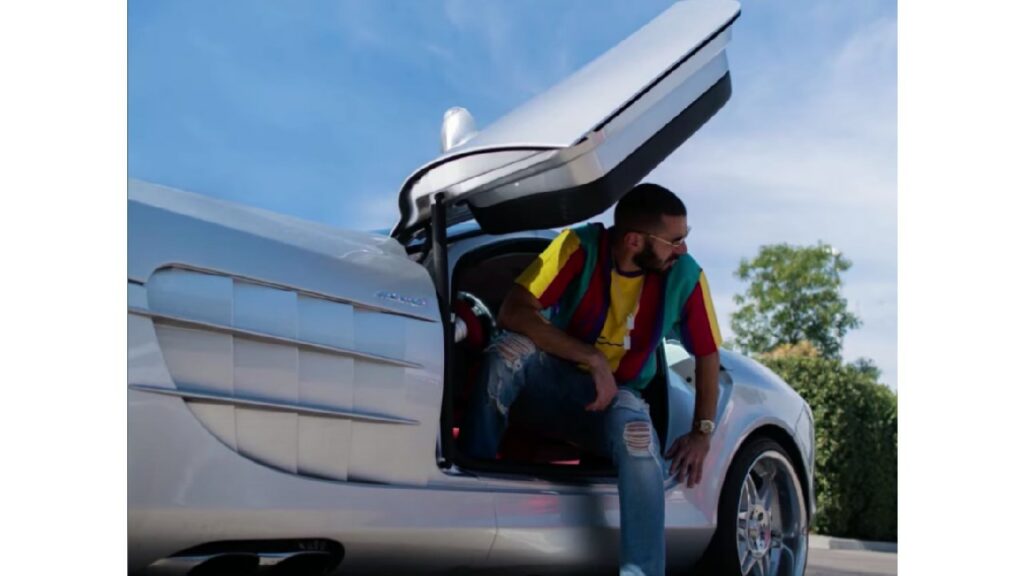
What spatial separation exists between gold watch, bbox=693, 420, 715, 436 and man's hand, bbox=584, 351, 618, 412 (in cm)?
41

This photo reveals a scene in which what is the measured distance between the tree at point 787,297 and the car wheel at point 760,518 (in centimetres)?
1076

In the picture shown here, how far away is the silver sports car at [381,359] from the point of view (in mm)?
1881

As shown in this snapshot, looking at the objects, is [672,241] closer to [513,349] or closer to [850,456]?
[513,349]

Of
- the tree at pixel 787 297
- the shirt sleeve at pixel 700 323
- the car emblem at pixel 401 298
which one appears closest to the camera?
the car emblem at pixel 401 298

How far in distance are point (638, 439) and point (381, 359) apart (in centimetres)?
79

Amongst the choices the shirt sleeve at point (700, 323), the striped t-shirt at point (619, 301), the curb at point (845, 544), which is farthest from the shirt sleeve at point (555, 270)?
the curb at point (845, 544)

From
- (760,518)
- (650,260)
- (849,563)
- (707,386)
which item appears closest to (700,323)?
(707,386)

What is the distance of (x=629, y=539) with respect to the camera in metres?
2.53

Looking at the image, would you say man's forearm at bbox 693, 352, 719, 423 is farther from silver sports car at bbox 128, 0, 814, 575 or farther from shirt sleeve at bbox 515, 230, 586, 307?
shirt sleeve at bbox 515, 230, 586, 307

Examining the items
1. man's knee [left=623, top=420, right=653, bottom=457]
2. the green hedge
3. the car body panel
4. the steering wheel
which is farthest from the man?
the green hedge

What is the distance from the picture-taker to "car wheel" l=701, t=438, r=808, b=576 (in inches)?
124

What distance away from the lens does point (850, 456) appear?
9398 millimetres

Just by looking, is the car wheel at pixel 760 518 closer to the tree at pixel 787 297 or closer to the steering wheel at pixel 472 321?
the steering wheel at pixel 472 321
